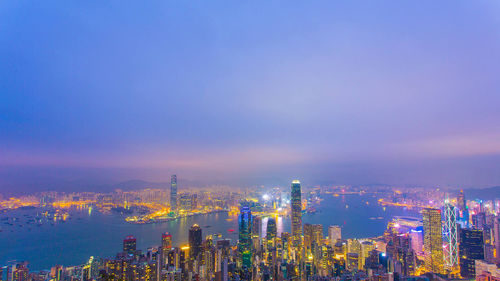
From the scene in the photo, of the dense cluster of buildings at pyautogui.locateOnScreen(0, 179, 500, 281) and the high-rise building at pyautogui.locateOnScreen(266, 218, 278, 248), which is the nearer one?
the dense cluster of buildings at pyautogui.locateOnScreen(0, 179, 500, 281)

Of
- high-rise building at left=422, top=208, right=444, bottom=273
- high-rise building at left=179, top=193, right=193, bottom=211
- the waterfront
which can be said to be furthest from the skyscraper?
high-rise building at left=179, top=193, right=193, bottom=211

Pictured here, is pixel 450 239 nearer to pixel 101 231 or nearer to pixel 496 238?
pixel 496 238

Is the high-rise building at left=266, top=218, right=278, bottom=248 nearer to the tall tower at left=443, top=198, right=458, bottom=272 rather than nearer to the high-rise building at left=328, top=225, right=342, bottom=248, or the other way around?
the high-rise building at left=328, top=225, right=342, bottom=248

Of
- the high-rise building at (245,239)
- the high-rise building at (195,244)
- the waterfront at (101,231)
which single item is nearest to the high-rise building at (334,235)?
the waterfront at (101,231)

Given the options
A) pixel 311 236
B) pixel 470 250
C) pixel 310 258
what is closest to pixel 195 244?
pixel 310 258

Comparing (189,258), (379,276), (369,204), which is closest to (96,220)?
(189,258)
